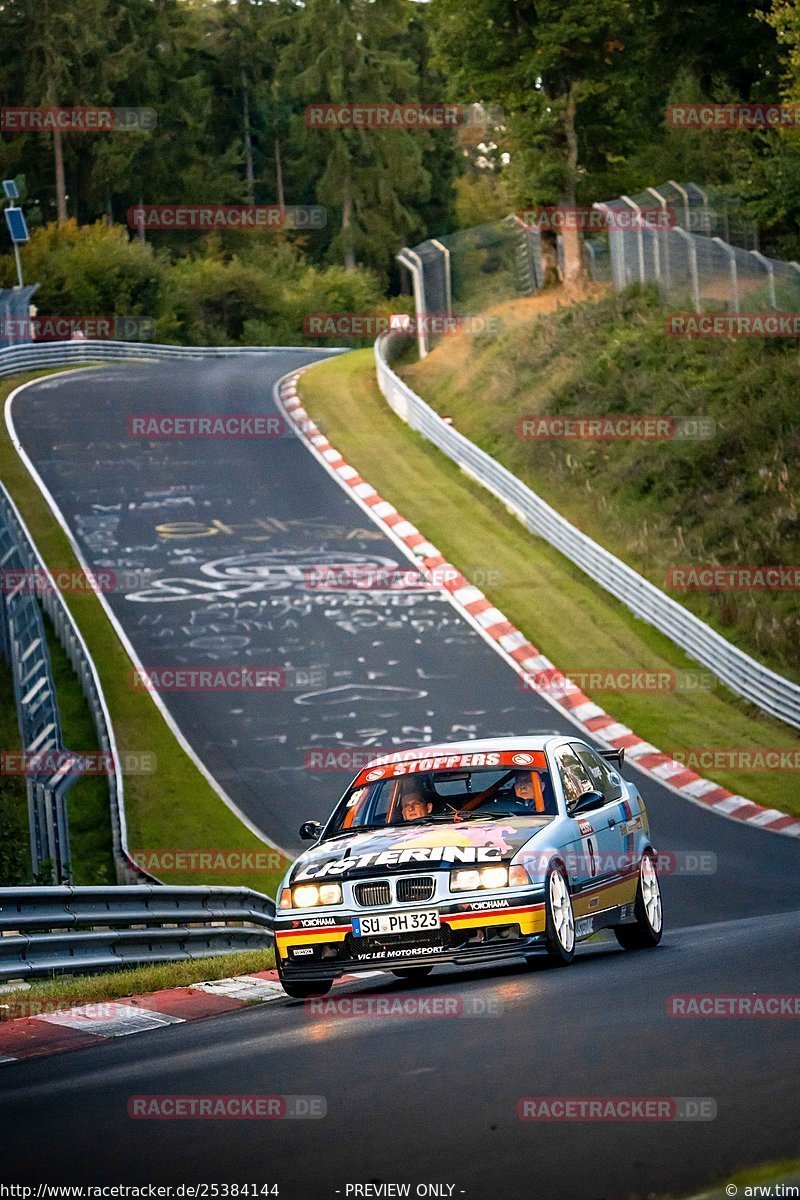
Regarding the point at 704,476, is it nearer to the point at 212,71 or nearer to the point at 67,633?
the point at 67,633

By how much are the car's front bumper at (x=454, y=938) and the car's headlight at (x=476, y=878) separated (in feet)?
0.28

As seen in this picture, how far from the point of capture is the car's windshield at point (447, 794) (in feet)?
34.5

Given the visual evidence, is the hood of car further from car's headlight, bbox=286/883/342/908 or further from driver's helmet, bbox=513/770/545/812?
driver's helmet, bbox=513/770/545/812

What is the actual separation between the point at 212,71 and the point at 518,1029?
97.4 metres

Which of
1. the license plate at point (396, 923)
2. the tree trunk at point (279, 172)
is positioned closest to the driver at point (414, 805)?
the license plate at point (396, 923)

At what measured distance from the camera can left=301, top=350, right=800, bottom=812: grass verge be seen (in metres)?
24.2

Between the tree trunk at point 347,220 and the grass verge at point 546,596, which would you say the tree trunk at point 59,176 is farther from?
the grass verge at point 546,596

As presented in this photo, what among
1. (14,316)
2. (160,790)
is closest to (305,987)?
(160,790)

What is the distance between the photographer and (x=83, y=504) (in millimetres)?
35219

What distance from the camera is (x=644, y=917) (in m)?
11.4

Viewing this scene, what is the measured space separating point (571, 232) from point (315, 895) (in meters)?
36.9

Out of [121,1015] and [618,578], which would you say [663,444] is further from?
[121,1015]

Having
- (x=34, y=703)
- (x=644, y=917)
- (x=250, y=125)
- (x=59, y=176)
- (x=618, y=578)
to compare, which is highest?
(x=250, y=125)

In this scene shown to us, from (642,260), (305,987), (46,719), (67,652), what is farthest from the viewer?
(642,260)
